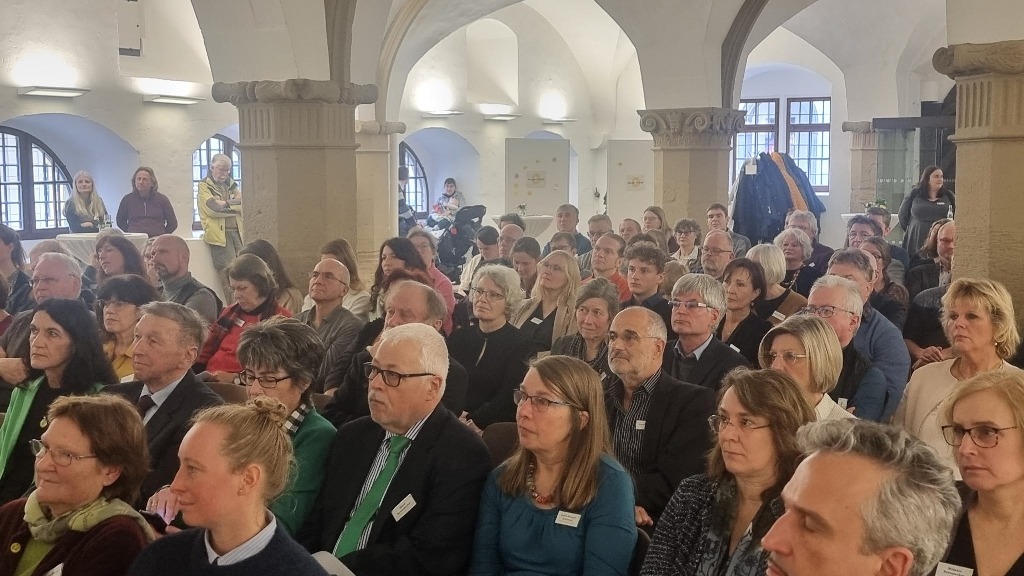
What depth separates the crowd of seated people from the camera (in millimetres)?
2529

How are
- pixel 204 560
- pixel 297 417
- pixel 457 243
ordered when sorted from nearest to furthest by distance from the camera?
1. pixel 204 560
2. pixel 297 417
3. pixel 457 243

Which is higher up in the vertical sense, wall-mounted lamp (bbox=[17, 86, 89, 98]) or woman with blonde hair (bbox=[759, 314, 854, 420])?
wall-mounted lamp (bbox=[17, 86, 89, 98])

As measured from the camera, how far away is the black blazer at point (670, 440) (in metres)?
3.81

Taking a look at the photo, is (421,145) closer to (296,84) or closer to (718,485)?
(296,84)

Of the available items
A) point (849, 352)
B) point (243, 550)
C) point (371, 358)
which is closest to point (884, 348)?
point (849, 352)

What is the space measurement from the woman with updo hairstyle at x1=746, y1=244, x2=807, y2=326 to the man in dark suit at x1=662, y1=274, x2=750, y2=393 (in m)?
0.86

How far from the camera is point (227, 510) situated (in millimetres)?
2561

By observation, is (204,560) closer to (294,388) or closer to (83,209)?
(294,388)

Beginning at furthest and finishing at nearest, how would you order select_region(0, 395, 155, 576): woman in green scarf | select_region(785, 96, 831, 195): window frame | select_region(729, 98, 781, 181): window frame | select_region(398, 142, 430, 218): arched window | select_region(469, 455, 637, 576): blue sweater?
select_region(729, 98, 781, 181): window frame, select_region(785, 96, 831, 195): window frame, select_region(398, 142, 430, 218): arched window, select_region(469, 455, 637, 576): blue sweater, select_region(0, 395, 155, 576): woman in green scarf

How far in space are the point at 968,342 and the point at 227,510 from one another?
2962mm

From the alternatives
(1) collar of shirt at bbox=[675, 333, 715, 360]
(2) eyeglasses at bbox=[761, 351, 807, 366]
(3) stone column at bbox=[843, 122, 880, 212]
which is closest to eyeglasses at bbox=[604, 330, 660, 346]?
(2) eyeglasses at bbox=[761, 351, 807, 366]

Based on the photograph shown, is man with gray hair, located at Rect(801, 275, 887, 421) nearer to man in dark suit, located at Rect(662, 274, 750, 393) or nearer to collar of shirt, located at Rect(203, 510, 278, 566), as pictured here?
man in dark suit, located at Rect(662, 274, 750, 393)

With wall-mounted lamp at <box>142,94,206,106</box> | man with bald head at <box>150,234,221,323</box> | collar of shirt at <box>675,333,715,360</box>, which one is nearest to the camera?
collar of shirt at <box>675,333,715,360</box>

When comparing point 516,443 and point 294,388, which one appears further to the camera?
point 516,443
